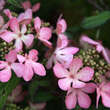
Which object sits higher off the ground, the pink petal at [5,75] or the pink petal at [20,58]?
the pink petal at [20,58]

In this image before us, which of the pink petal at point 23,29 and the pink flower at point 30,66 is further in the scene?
the pink petal at point 23,29

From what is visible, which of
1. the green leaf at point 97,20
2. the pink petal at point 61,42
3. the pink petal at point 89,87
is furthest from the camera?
the green leaf at point 97,20

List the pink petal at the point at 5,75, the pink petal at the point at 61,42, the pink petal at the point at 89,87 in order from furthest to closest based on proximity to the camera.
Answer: the pink petal at the point at 61,42, the pink petal at the point at 89,87, the pink petal at the point at 5,75

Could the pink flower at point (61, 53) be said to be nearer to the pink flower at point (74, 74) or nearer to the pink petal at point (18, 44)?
the pink flower at point (74, 74)

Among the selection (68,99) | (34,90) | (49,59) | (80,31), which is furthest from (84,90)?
(80,31)

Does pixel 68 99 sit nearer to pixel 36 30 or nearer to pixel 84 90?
pixel 84 90

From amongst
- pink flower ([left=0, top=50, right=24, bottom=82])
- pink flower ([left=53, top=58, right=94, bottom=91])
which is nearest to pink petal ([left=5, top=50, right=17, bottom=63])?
pink flower ([left=0, top=50, right=24, bottom=82])

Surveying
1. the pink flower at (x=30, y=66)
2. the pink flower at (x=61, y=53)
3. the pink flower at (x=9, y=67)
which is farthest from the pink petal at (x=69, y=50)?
the pink flower at (x=9, y=67)
